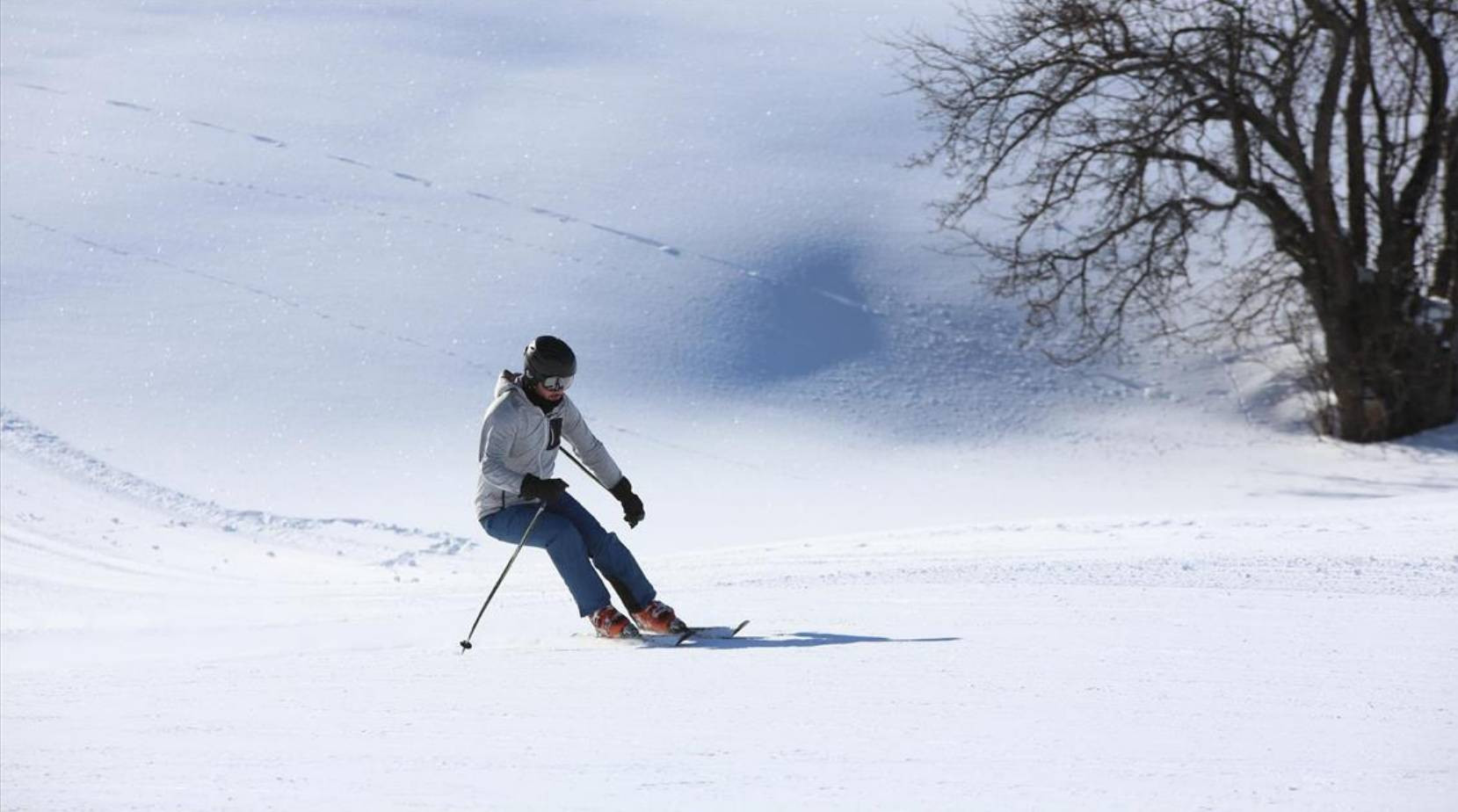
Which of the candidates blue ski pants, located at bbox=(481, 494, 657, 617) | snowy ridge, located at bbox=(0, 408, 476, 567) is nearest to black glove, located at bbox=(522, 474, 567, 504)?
blue ski pants, located at bbox=(481, 494, 657, 617)

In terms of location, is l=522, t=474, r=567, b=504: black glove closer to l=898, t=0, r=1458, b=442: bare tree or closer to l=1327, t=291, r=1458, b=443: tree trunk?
l=898, t=0, r=1458, b=442: bare tree

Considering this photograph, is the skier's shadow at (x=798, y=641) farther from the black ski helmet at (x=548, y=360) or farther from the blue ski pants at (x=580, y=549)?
the black ski helmet at (x=548, y=360)

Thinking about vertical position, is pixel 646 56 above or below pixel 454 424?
above

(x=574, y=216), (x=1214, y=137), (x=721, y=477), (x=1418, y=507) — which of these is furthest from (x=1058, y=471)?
(x=1214, y=137)

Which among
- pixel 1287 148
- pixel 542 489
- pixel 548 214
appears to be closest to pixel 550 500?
pixel 542 489

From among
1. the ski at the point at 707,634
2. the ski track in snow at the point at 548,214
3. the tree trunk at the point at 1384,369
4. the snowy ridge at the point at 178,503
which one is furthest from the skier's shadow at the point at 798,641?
the ski track in snow at the point at 548,214

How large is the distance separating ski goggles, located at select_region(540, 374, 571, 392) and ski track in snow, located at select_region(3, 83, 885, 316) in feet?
34.8

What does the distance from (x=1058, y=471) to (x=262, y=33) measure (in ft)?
55.1

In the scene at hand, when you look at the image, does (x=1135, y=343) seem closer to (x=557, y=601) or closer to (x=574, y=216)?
(x=574, y=216)

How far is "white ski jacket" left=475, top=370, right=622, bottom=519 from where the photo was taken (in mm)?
7387

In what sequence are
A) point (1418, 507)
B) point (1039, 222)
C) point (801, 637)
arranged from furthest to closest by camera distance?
point (1039, 222)
point (1418, 507)
point (801, 637)

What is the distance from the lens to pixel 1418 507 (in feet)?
34.4

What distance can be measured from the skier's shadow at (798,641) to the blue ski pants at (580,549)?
1.24 feet

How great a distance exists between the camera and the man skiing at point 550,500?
736 centimetres
